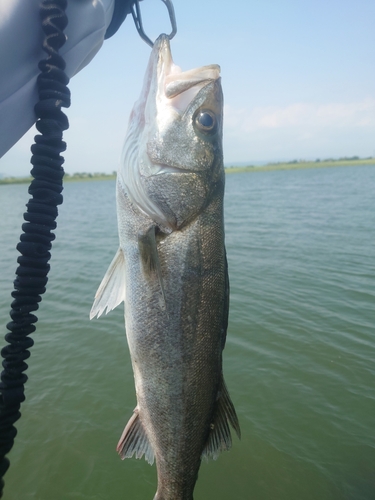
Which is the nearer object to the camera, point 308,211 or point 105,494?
point 105,494

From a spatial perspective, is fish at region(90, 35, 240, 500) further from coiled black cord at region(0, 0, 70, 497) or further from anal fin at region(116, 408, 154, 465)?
coiled black cord at region(0, 0, 70, 497)

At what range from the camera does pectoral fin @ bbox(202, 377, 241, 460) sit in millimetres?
2426

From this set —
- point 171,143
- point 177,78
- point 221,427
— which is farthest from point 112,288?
point 177,78

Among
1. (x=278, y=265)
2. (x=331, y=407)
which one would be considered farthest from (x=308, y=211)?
(x=331, y=407)

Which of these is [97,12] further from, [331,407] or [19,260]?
[331,407]

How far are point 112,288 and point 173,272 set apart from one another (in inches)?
17.9

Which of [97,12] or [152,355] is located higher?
[97,12]

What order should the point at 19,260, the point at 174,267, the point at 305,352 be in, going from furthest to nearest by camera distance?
the point at 305,352 < the point at 174,267 < the point at 19,260

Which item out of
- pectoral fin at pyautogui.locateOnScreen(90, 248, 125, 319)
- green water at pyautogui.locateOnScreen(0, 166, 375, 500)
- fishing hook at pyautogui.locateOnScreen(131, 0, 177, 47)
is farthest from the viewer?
green water at pyautogui.locateOnScreen(0, 166, 375, 500)

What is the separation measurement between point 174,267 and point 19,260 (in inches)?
36.4

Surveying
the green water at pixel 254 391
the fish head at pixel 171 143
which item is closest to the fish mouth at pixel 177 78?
the fish head at pixel 171 143

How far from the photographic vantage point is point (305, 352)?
27.5 ft

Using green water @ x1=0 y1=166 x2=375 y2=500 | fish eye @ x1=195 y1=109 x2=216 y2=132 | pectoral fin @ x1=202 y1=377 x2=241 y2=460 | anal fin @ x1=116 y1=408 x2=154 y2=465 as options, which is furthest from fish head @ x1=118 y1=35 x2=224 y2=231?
green water @ x1=0 y1=166 x2=375 y2=500

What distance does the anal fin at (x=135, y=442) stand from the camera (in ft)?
7.91
